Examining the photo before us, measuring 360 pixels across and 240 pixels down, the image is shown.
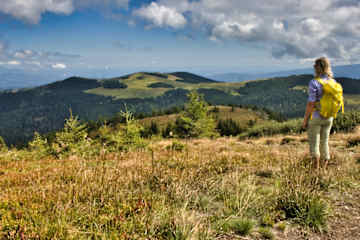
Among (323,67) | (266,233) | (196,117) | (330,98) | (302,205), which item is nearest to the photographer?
(266,233)

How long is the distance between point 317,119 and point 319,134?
0.43 m

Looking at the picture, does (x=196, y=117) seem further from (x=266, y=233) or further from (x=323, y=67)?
(x=266, y=233)

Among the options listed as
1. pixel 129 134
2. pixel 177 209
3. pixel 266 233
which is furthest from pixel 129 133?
pixel 266 233

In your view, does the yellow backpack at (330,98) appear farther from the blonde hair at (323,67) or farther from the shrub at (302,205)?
the shrub at (302,205)

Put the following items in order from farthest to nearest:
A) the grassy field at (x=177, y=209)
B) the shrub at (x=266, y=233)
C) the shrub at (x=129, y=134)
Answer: the shrub at (x=129, y=134)
the shrub at (x=266, y=233)
the grassy field at (x=177, y=209)

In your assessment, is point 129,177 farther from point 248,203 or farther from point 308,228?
point 308,228

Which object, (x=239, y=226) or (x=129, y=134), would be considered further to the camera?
(x=129, y=134)

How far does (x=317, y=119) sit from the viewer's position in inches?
241

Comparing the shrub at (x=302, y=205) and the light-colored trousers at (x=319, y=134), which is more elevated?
the light-colored trousers at (x=319, y=134)

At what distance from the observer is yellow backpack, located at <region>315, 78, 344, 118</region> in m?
5.80

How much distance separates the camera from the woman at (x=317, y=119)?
5977 millimetres

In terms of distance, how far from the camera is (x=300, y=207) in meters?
3.91

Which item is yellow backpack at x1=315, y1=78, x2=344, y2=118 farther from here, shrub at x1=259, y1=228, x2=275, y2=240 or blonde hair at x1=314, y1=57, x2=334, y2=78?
shrub at x1=259, y1=228, x2=275, y2=240

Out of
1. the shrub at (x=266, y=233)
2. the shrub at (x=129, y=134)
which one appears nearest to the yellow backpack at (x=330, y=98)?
the shrub at (x=266, y=233)
